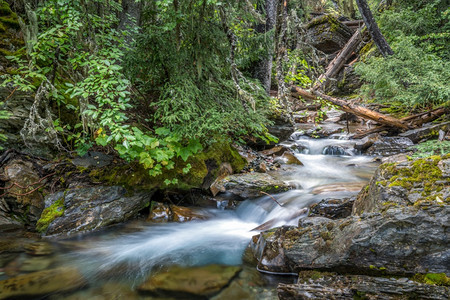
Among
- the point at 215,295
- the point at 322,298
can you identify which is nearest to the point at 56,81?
the point at 215,295

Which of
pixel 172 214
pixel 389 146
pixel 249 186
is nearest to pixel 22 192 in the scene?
pixel 172 214

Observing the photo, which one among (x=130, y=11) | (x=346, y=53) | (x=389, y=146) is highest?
(x=346, y=53)

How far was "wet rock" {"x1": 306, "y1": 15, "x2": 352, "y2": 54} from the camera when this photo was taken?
20.0 metres

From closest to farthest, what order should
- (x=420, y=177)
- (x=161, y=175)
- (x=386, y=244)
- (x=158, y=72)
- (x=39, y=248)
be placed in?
(x=386, y=244)
(x=420, y=177)
(x=39, y=248)
(x=158, y=72)
(x=161, y=175)

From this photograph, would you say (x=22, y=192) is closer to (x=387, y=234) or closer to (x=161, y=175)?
(x=161, y=175)

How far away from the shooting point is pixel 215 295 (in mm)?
2891

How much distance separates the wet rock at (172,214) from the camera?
16.5 ft

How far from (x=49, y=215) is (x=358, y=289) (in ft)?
15.6

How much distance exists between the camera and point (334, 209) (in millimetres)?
3998

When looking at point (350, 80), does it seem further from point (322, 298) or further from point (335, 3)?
point (322, 298)

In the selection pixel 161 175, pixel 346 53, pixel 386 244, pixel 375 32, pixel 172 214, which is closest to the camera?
pixel 386 244

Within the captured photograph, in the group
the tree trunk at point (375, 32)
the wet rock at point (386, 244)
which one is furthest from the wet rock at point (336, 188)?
the tree trunk at point (375, 32)

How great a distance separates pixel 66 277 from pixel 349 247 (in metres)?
3.59

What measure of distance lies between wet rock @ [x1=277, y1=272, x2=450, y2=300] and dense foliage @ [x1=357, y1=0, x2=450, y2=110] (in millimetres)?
6628
